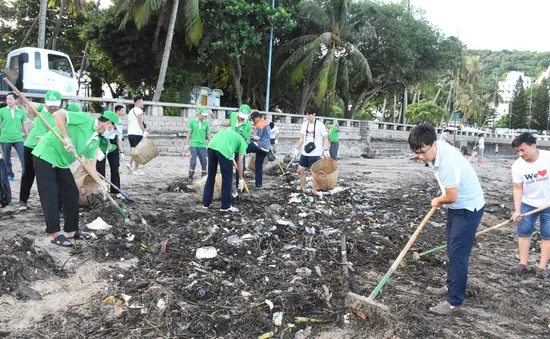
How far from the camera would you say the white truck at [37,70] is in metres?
14.2

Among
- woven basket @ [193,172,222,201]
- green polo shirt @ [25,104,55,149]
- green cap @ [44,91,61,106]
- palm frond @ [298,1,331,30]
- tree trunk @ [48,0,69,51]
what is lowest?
Result: woven basket @ [193,172,222,201]

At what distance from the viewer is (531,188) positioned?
4.21m

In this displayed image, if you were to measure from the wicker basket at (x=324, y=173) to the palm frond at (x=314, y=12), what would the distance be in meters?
13.9

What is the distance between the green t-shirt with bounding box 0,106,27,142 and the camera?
6.79 meters

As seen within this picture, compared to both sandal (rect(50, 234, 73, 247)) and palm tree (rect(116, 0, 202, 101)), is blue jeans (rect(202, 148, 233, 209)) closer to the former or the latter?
sandal (rect(50, 234, 73, 247))

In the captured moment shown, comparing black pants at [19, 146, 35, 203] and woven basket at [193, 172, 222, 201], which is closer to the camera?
black pants at [19, 146, 35, 203]

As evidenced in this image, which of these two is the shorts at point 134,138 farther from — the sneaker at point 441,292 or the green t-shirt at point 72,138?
the sneaker at point 441,292

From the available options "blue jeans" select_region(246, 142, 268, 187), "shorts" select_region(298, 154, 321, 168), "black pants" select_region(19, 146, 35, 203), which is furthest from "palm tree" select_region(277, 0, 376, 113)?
"black pants" select_region(19, 146, 35, 203)

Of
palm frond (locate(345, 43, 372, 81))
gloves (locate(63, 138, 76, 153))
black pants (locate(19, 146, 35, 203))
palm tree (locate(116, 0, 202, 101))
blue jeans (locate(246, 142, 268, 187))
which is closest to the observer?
gloves (locate(63, 138, 76, 153))

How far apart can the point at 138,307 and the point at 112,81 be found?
25.5 m

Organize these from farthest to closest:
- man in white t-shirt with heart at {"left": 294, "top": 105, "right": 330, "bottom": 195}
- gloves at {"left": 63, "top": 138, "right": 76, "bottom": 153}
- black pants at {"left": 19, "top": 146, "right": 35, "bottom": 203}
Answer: man in white t-shirt with heart at {"left": 294, "top": 105, "right": 330, "bottom": 195} → black pants at {"left": 19, "top": 146, "right": 35, "bottom": 203} → gloves at {"left": 63, "top": 138, "right": 76, "bottom": 153}

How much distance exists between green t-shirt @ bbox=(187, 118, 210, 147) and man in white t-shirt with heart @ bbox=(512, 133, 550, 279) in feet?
18.9

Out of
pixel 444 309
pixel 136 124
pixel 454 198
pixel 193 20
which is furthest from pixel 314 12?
pixel 444 309

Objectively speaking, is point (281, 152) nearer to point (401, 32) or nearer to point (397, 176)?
point (397, 176)
